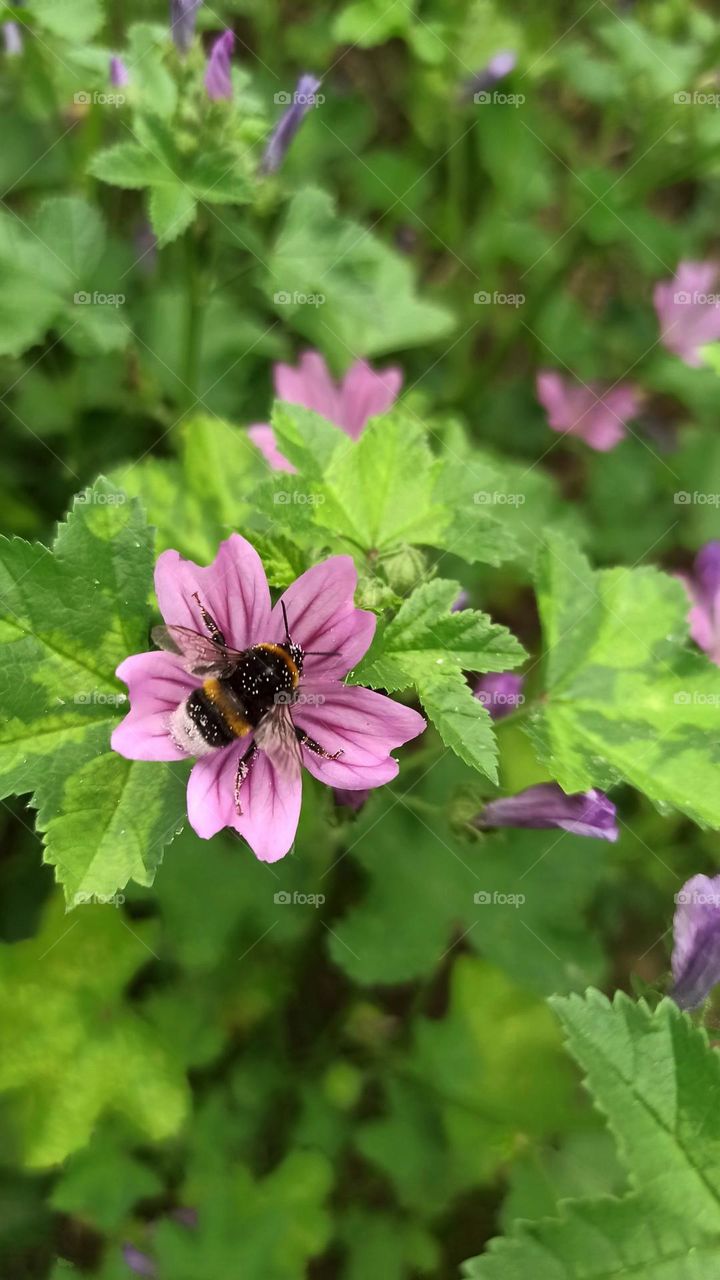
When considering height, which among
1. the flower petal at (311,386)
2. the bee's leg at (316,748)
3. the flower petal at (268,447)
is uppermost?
the flower petal at (311,386)

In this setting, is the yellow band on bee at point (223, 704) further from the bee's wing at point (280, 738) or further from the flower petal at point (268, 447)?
the flower petal at point (268, 447)

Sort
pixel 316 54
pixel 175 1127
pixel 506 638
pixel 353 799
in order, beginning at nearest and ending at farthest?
pixel 506 638 → pixel 353 799 → pixel 175 1127 → pixel 316 54

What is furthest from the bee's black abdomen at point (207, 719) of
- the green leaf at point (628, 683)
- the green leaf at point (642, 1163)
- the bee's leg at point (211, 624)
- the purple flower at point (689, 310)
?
the purple flower at point (689, 310)

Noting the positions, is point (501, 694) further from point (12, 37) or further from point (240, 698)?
point (12, 37)

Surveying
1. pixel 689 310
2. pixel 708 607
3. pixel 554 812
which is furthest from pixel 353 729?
pixel 689 310

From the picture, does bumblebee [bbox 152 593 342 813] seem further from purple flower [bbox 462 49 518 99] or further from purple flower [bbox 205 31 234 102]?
purple flower [bbox 462 49 518 99]

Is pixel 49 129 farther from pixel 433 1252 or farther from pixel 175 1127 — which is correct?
pixel 433 1252

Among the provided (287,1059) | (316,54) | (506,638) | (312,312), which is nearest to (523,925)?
(287,1059)
